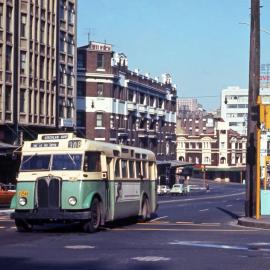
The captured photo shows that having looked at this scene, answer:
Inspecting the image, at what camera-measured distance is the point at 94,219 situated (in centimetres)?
2092

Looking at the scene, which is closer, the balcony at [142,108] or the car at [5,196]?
the car at [5,196]

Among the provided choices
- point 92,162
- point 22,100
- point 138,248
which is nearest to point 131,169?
point 92,162

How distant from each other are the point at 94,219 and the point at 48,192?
154 centimetres

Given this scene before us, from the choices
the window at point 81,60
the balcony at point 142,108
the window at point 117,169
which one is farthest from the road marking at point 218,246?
the balcony at point 142,108

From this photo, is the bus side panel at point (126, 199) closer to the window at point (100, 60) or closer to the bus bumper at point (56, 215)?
the bus bumper at point (56, 215)

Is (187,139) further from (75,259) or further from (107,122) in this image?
(75,259)

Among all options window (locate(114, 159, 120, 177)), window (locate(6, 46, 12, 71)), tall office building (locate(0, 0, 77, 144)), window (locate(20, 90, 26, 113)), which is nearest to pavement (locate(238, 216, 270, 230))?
window (locate(114, 159, 120, 177))

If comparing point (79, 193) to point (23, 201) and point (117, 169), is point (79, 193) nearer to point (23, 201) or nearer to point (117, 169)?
point (23, 201)

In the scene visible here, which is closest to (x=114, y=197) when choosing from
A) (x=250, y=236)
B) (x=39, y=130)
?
(x=250, y=236)

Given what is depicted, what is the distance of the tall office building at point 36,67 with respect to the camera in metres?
53.9

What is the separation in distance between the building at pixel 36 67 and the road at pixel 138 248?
31.5m

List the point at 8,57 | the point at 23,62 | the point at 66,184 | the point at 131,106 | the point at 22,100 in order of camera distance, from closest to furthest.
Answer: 1. the point at 66,184
2. the point at 8,57
3. the point at 22,100
4. the point at 23,62
5. the point at 131,106

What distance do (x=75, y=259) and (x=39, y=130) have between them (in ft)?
146

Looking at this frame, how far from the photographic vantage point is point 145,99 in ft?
298
